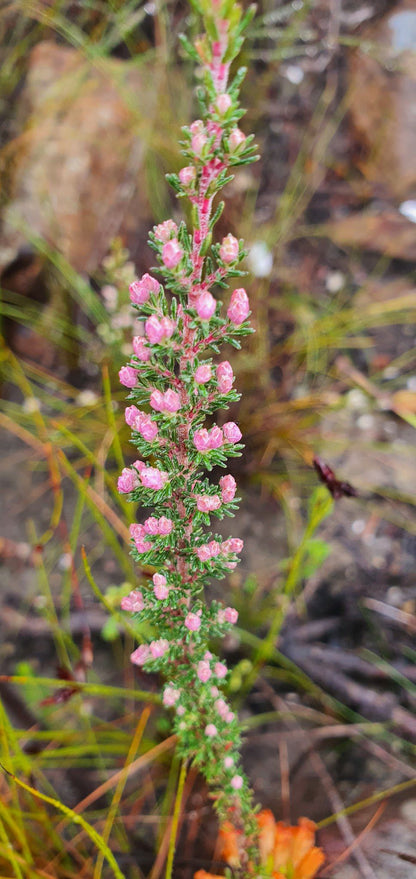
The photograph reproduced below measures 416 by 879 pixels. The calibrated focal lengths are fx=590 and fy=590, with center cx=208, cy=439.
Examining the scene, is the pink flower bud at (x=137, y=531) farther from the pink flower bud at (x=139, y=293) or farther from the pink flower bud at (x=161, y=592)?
the pink flower bud at (x=139, y=293)

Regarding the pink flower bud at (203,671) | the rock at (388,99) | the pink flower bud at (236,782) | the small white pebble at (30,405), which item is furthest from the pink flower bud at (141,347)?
the rock at (388,99)

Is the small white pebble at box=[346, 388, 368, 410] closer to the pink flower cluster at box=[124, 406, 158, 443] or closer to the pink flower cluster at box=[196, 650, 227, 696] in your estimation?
the pink flower cluster at box=[196, 650, 227, 696]

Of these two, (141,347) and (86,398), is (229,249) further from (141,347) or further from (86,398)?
(86,398)

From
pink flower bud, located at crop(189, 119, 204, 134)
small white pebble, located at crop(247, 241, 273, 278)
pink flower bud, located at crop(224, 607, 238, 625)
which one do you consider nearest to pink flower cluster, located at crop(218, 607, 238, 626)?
pink flower bud, located at crop(224, 607, 238, 625)

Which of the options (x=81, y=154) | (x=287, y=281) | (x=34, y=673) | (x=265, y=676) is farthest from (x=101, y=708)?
(x=81, y=154)

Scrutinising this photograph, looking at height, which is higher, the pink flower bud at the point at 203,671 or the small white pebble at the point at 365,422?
the pink flower bud at the point at 203,671
